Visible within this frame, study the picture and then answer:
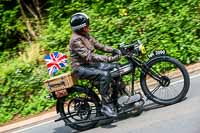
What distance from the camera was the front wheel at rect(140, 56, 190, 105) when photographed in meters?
8.28

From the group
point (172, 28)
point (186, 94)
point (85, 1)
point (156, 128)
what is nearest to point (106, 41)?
point (172, 28)

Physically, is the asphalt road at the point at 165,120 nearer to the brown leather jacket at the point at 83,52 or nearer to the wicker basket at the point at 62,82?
the wicker basket at the point at 62,82

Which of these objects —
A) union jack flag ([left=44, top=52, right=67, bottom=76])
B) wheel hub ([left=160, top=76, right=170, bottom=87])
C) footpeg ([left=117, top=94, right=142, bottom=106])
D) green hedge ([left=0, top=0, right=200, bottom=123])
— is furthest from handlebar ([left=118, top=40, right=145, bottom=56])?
green hedge ([left=0, top=0, right=200, bottom=123])

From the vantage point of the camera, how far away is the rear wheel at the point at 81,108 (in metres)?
8.51

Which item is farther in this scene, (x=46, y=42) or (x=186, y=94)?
(x=46, y=42)

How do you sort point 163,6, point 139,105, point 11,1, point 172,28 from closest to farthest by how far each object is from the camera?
point 139,105 → point 172,28 → point 163,6 → point 11,1

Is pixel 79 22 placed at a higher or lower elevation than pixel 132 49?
higher

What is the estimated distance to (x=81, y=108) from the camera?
860 cm

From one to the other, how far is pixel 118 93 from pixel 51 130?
1.67 m

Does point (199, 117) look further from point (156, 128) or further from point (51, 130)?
point (51, 130)

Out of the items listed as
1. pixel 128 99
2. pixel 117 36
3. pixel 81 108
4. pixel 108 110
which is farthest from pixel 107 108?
pixel 117 36

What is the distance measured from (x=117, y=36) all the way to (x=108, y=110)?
13.5ft

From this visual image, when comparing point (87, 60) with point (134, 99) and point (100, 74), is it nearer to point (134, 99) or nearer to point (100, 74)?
point (100, 74)

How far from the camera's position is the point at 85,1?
1444 cm
